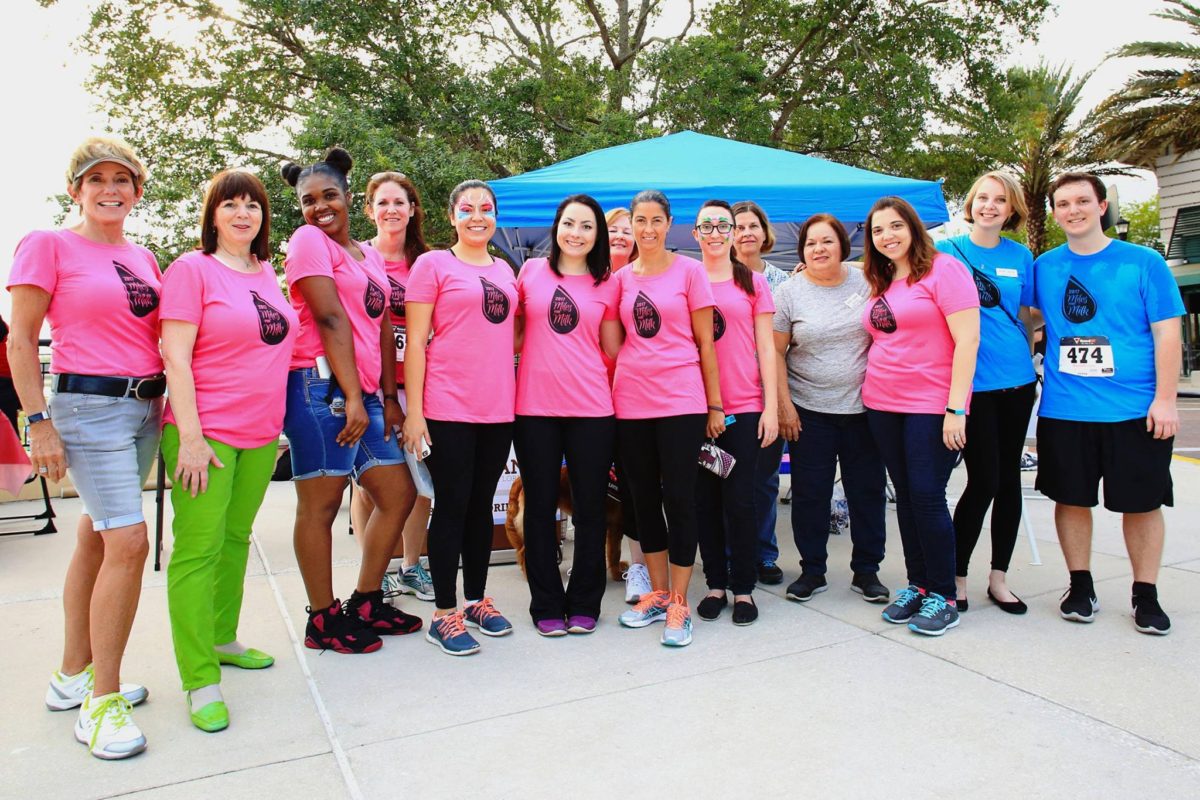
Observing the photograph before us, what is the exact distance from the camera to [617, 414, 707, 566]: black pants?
3.42m

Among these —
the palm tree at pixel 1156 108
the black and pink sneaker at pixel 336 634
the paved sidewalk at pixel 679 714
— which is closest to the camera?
the paved sidewalk at pixel 679 714

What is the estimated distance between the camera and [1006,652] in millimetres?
3162

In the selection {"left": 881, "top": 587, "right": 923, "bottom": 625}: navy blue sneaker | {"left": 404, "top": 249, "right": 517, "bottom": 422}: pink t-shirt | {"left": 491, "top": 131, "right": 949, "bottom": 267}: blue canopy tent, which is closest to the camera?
{"left": 404, "top": 249, "right": 517, "bottom": 422}: pink t-shirt

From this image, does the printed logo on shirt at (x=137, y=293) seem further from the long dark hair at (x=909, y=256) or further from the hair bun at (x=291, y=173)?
the long dark hair at (x=909, y=256)

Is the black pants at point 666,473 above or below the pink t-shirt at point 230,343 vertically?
below

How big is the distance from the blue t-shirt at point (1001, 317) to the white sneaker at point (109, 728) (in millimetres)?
3372

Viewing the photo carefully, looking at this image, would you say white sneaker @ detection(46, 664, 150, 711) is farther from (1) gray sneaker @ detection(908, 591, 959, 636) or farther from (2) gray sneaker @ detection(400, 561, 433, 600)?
(1) gray sneaker @ detection(908, 591, 959, 636)

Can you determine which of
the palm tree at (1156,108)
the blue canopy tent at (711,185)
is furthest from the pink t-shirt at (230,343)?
the palm tree at (1156,108)

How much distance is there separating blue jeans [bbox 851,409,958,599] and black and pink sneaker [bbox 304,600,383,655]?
229 cm

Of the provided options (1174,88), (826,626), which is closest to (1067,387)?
(826,626)

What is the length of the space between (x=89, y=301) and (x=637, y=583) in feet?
8.26

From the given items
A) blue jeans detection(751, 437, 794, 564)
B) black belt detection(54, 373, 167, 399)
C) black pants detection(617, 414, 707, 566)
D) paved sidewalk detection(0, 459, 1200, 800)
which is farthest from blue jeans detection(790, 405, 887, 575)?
black belt detection(54, 373, 167, 399)

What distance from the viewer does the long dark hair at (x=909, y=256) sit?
351cm

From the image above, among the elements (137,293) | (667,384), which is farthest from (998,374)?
(137,293)
